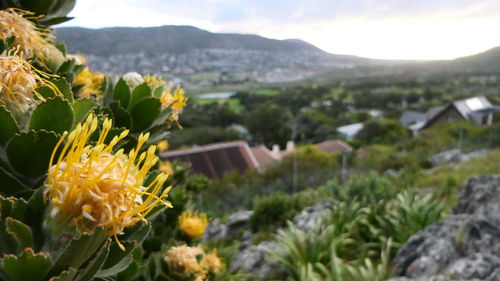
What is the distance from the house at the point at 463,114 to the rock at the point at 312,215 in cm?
3614

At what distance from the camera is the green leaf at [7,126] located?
0.68 metres

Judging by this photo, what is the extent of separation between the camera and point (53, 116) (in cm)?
69

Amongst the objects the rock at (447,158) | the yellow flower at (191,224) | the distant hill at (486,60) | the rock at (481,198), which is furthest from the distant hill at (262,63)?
the yellow flower at (191,224)

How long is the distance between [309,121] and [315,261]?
42.0 m

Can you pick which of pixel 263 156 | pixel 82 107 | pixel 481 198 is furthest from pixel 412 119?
pixel 82 107

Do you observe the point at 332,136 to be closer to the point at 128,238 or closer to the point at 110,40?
the point at 110,40

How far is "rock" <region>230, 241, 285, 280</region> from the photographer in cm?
555

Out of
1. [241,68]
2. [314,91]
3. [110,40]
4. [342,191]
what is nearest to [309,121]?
[314,91]

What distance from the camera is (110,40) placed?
15383mm

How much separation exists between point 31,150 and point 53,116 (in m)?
0.07

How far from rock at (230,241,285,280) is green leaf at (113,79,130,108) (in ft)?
15.6

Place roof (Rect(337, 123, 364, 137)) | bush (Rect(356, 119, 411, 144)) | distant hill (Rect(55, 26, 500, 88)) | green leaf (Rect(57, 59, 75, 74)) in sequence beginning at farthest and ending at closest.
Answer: distant hill (Rect(55, 26, 500, 88))
roof (Rect(337, 123, 364, 137))
bush (Rect(356, 119, 411, 144))
green leaf (Rect(57, 59, 75, 74))

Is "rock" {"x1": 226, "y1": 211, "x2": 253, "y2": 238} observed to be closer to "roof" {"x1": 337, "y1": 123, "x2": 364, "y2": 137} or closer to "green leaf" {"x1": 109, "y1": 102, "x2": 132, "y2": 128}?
"green leaf" {"x1": 109, "y1": 102, "x2": 132, "y2": 128}

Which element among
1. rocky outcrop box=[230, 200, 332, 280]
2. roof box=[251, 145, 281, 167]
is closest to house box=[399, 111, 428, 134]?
roof box=[251, 145, 281, 167]
